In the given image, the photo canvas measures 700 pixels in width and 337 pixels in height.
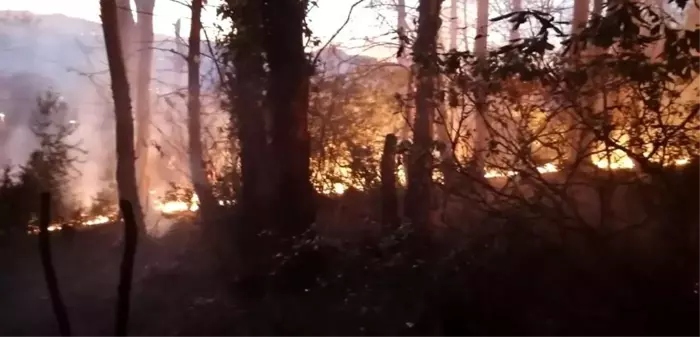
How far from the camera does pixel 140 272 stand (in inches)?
334

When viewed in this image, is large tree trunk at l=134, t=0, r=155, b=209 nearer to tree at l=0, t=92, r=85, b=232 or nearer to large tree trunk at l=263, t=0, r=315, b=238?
tree at l=0, t=92, r=85, b=232

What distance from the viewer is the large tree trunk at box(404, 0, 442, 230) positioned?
661 centimetres

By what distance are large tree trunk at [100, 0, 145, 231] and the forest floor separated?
1.42 metres

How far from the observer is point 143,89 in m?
15.4

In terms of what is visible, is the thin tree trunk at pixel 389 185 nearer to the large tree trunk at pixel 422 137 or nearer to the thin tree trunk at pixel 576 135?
the large tree trunk at pixel 422 137

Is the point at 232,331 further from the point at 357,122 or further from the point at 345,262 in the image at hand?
the point at 357,122

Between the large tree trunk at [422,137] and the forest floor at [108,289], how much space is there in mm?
1998

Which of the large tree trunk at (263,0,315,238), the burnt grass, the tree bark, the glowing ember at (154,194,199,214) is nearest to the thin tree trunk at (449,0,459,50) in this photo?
the large tree trunk at (263,0,315,238)

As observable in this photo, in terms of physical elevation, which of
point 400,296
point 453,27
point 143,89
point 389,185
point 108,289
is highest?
point 143,89

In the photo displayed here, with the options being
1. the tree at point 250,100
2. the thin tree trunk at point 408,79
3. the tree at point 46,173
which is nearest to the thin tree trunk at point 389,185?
the thin tree trunk at point 408,79

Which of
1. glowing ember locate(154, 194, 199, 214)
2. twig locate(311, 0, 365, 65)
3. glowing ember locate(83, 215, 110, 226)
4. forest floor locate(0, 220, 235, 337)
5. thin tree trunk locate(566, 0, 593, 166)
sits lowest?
forest floor locate(0, 220, 235, 337)

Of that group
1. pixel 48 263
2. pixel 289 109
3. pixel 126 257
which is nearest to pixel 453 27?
pixel 289 109

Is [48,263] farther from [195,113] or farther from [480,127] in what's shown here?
[195,113]

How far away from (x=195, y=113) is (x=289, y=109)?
3546 mm
